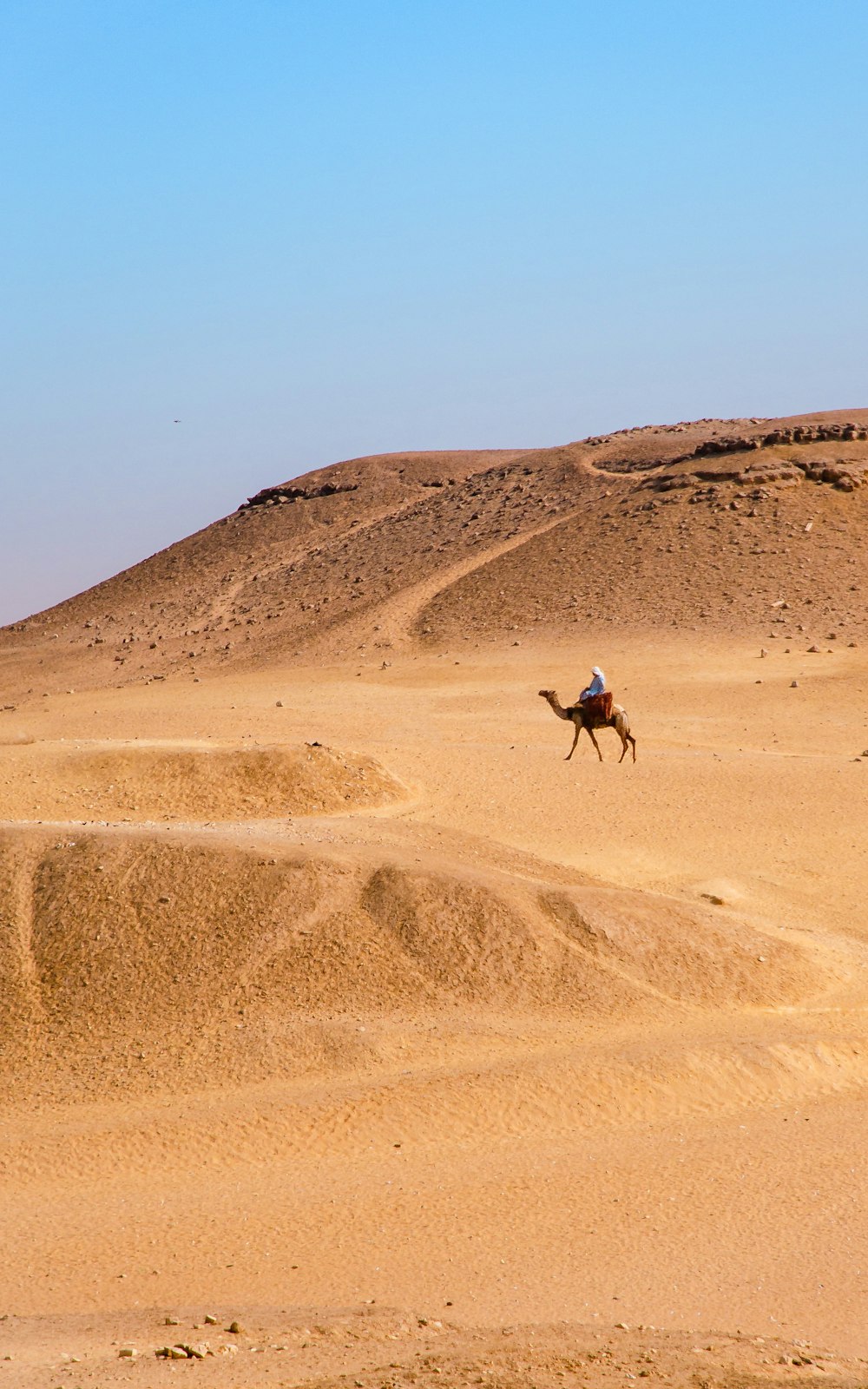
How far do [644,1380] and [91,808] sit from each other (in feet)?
39.6

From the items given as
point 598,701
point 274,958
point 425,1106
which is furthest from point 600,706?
point 425,1106

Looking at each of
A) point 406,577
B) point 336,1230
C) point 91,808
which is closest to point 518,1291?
point 336,1230

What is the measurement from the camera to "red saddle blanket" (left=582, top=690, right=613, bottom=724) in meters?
21.3

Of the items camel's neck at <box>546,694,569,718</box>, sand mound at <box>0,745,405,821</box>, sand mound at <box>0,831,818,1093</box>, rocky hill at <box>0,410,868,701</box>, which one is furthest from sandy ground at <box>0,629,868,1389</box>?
rocky hill at <box>0,410,868,701</box>

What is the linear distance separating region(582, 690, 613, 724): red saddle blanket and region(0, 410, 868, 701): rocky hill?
44.7ft

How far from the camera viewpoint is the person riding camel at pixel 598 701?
21.3 metres

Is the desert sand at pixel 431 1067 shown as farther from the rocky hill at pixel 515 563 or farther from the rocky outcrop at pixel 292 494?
the rocky outcrop at pixel 292 494

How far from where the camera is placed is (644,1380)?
589 centimetres

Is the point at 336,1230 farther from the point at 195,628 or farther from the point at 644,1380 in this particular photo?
the point at 195,628

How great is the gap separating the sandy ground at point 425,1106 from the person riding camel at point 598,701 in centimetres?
495

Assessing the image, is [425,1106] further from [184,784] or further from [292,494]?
[292,494]

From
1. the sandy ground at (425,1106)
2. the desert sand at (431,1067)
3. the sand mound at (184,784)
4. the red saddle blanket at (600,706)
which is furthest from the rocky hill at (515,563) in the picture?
the sandy ground at (425,1106)

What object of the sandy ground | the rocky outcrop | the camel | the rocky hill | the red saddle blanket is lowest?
the sandy ground

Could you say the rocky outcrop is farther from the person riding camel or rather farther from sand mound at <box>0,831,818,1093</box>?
sand mound at <box>0,831,818,1093</box>
